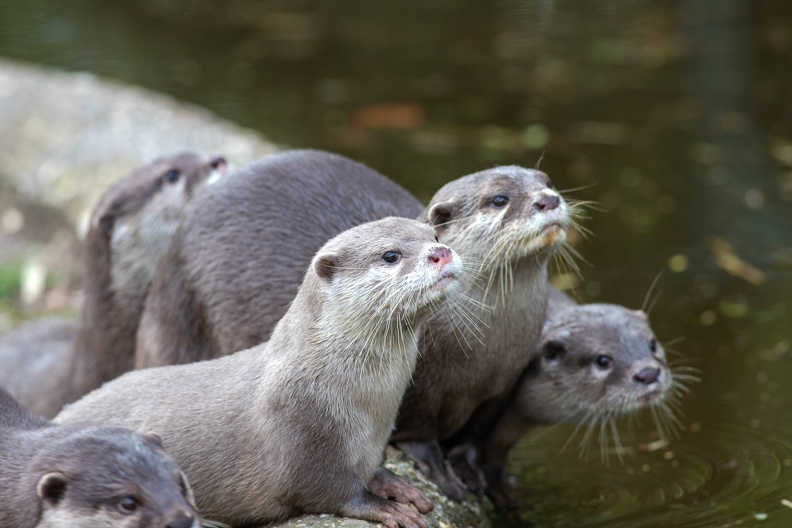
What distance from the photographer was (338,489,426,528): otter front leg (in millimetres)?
3098

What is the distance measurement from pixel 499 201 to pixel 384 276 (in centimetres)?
58

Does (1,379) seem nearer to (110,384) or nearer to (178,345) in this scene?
(178,345)

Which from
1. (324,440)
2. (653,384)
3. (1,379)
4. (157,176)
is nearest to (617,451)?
(653,384)

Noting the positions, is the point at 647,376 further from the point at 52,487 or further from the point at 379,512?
the point at 52,487

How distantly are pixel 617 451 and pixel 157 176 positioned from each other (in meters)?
1.95

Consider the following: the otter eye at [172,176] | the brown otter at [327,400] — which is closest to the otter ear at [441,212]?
the brown otter at [327,400]

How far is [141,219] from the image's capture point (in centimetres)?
476

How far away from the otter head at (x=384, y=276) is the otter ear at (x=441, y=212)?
360 millimetres

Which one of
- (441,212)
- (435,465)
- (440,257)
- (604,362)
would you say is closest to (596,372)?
(604,362)

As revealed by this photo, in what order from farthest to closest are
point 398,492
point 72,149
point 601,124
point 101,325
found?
point 601,124
point 72,149
point 101,325
point 398,492

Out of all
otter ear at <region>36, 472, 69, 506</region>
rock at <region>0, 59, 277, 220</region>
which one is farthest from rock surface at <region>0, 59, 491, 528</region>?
otter ear at <region>36, 472, 69, 506</region>

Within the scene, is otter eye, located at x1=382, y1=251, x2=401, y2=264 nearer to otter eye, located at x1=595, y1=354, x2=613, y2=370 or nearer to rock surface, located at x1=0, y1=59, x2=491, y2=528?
otter eye, located at x1=595, y1=354, x2=613, y2=370

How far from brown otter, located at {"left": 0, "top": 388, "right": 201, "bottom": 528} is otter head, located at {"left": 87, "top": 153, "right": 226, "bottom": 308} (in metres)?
1.84

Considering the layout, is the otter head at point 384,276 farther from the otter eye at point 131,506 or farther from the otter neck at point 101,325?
the otter neck at point 101,325
